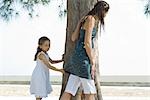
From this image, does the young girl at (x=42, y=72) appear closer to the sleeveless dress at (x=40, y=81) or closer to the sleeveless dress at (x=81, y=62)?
the sleeveless dress at (x=40, y=81)

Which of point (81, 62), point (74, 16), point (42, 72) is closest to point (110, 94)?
point (42, 72)

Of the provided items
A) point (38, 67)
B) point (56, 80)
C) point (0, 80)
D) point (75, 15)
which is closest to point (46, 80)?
point (38, 67)

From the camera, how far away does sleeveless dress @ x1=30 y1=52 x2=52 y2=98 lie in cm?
560

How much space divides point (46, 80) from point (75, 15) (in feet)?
3.04

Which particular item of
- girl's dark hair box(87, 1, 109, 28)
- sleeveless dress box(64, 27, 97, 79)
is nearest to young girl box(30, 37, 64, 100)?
sleeveless dress box(64, 27, 97, 79)

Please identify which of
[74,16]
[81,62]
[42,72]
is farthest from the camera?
[42,72]

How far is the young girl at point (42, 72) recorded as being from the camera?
5.60 m

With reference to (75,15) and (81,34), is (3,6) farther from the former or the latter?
(81,34)

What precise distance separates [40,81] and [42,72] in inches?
5.2

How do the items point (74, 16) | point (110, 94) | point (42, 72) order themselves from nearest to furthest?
point (74, 16)
point (42, 72)
point (110, 94)

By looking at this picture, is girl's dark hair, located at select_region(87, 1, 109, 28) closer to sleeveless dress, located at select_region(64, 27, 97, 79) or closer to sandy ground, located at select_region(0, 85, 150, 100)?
sleeveless dress, located at select_region(64, 27, 97, 79)

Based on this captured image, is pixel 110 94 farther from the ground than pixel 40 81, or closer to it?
closer to it

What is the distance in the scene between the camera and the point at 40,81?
5609 mm

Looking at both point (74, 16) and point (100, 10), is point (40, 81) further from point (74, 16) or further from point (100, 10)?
point (100, 10)
